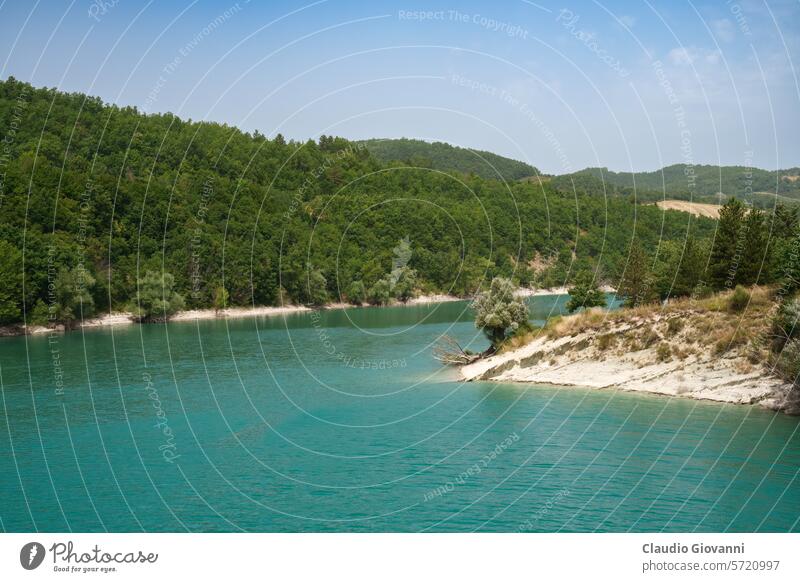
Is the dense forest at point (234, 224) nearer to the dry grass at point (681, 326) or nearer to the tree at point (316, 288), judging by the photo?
the tree at point (316, 288)

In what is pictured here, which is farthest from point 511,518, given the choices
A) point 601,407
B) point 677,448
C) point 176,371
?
point 176,371

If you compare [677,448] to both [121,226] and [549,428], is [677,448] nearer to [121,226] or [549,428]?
[549,428]

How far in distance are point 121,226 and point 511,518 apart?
110234mm

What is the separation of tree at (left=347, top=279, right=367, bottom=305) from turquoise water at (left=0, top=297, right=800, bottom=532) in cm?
7952

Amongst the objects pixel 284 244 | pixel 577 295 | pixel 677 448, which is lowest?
pixel 677 448

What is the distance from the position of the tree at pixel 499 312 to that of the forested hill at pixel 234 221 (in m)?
59.7

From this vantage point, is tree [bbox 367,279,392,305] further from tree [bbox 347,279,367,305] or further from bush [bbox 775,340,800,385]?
bush [bbox 775,340,800,385]

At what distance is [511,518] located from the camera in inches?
872

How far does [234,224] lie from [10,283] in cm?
4854

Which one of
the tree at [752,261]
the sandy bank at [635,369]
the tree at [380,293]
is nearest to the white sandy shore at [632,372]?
the sandy bank at [635,369]

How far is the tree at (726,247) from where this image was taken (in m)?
49.5

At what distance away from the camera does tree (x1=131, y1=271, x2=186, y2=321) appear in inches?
4050

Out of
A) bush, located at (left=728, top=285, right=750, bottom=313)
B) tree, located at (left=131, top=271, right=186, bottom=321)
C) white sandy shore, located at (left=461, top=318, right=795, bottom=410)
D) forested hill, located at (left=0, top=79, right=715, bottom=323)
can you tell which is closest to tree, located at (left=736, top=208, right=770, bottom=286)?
bush, located at (left=728, top=285, right=750, bottom=313)

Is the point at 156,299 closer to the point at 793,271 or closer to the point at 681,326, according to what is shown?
the point at 681,326
